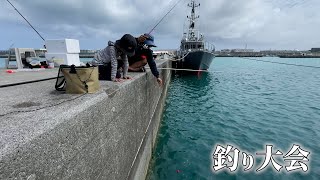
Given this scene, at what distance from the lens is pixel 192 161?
23.3ft

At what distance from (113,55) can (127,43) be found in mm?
455

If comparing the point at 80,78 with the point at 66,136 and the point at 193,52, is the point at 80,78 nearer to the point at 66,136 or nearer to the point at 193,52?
the point at 66,136

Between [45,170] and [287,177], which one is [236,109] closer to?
[287,177]

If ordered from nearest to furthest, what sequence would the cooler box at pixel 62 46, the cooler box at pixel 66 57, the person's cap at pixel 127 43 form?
the person's cap at pixel 127 43, the cooler box at pixel 62 46, the cooler box at pixel 66 57

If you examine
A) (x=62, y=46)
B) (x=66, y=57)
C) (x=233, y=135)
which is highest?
(x=62, y=46)

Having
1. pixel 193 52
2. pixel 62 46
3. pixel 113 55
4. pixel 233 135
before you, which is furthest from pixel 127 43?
pixel 193 52

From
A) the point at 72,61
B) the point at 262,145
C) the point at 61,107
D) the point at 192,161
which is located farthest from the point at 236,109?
the point at 61,107

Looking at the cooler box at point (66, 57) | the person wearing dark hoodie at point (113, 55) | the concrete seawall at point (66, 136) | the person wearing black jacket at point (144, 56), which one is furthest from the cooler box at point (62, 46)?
the concrete seawall at point (66, 136)

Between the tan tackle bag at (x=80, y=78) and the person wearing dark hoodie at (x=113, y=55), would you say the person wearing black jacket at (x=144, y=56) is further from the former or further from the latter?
the tan tackle bag at (x=80, y=78)

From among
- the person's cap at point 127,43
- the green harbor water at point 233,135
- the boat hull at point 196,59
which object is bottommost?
the green harbor water at point 233,135

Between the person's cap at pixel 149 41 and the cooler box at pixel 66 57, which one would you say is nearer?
the person's cap at pixel 149 41

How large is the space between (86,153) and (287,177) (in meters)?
5.91

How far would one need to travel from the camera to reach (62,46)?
9.55m

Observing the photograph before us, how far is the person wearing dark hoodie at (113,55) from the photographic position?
475 cm
